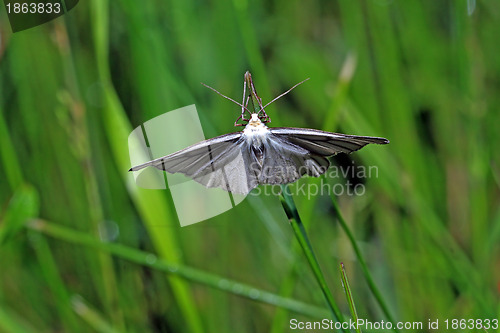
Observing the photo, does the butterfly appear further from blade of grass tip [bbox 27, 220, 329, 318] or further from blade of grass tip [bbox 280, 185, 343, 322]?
blade of grass tip [bbox 27, 220, 329, 318]

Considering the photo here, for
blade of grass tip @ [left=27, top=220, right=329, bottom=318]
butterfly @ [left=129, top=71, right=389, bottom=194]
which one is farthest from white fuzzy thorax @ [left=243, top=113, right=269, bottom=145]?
blade of grass tip @ [left=27, top=220, right=329, bottom=318]

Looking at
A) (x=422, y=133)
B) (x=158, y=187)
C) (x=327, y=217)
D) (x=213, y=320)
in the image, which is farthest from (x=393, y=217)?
(x=158, y=187)

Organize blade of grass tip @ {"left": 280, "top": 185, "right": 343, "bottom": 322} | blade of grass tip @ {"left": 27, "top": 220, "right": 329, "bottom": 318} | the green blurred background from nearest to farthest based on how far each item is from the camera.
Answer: blade of grass tip @ {"left": 280, "top": 185, "right": 343, "bottom": 322}, blade of grass tip @ {"left": 27, "top": 220, "right": 329, "bottom": 318}, the green blurred background

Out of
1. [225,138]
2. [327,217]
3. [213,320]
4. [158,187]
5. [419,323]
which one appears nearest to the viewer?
[225,138]

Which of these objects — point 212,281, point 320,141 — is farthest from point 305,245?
point 212,281

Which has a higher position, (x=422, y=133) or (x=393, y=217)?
(x=422, y=133)

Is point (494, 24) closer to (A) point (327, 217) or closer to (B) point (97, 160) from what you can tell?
(A) point (327, 217)

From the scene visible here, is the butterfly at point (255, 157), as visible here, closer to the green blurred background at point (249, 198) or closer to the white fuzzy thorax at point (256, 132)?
the white fuzzy thorax at point (256, 132)
